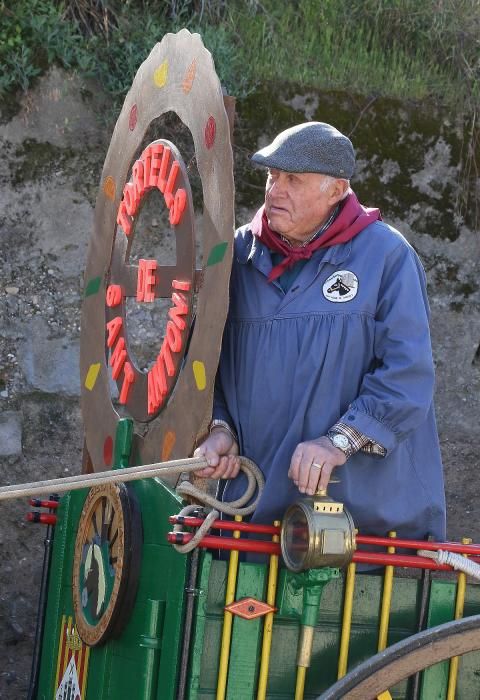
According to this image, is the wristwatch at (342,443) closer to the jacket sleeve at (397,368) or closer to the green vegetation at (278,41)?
the jacket sleeve at (397,368)

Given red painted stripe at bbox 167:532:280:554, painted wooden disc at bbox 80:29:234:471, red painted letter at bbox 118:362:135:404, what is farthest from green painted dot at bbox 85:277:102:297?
red painted stripe at bbox 167:532:280:554

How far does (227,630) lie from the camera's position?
8.39 ft

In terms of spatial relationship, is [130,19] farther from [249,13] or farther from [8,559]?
[8,559]

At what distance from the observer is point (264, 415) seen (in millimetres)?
2900

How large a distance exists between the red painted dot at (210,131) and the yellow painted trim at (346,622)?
1146 mm

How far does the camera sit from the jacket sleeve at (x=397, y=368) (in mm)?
2723

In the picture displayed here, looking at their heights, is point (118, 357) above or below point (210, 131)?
below

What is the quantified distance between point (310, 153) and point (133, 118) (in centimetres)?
82

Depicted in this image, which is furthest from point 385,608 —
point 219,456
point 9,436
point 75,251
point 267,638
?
point 75,251

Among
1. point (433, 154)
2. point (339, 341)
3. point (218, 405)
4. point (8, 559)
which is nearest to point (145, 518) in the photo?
point (218, 405)

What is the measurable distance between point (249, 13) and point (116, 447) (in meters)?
2.94

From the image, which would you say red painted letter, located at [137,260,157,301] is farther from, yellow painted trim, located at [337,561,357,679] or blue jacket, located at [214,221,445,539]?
yellow painted trim, located at [337,561,357,679]

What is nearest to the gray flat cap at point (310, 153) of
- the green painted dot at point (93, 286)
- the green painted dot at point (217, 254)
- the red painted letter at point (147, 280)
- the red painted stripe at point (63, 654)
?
the green painted dot at point (217, 254)

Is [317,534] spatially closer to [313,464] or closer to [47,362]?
[313,464]
